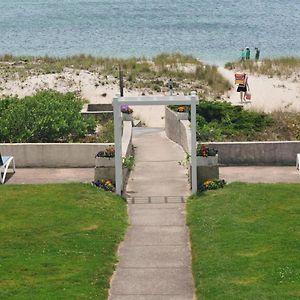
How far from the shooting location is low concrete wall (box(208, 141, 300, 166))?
76.3ft

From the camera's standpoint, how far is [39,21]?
98.9 metres

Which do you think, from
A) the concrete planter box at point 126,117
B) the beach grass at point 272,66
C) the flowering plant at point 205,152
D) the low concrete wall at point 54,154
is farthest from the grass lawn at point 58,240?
the beach grass at point 272,66

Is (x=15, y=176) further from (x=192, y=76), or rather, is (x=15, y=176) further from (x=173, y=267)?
(x=192, y=76)

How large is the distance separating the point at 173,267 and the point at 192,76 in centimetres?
2948

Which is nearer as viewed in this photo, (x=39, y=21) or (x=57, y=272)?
(x=57, y=272)

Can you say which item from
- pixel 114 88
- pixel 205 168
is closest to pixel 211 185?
pixel 205 168

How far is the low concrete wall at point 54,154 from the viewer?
23203 millimetres

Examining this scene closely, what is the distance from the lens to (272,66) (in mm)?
47469

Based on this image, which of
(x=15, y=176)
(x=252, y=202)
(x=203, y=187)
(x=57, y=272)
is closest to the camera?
(x=57, y=272)

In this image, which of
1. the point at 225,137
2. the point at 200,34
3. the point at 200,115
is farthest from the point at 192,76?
the point at 200,34

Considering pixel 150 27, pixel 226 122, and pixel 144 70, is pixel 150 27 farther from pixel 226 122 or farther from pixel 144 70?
pixel 226 122

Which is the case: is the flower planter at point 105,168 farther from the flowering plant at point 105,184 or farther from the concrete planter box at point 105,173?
the flowering plant at point 105,184

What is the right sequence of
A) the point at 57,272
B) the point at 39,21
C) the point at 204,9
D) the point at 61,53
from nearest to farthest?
1. the point at 57,272
2. the point at 61,53
3. the point at 39,21
4. the point at 204,9

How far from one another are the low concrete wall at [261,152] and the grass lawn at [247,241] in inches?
100
